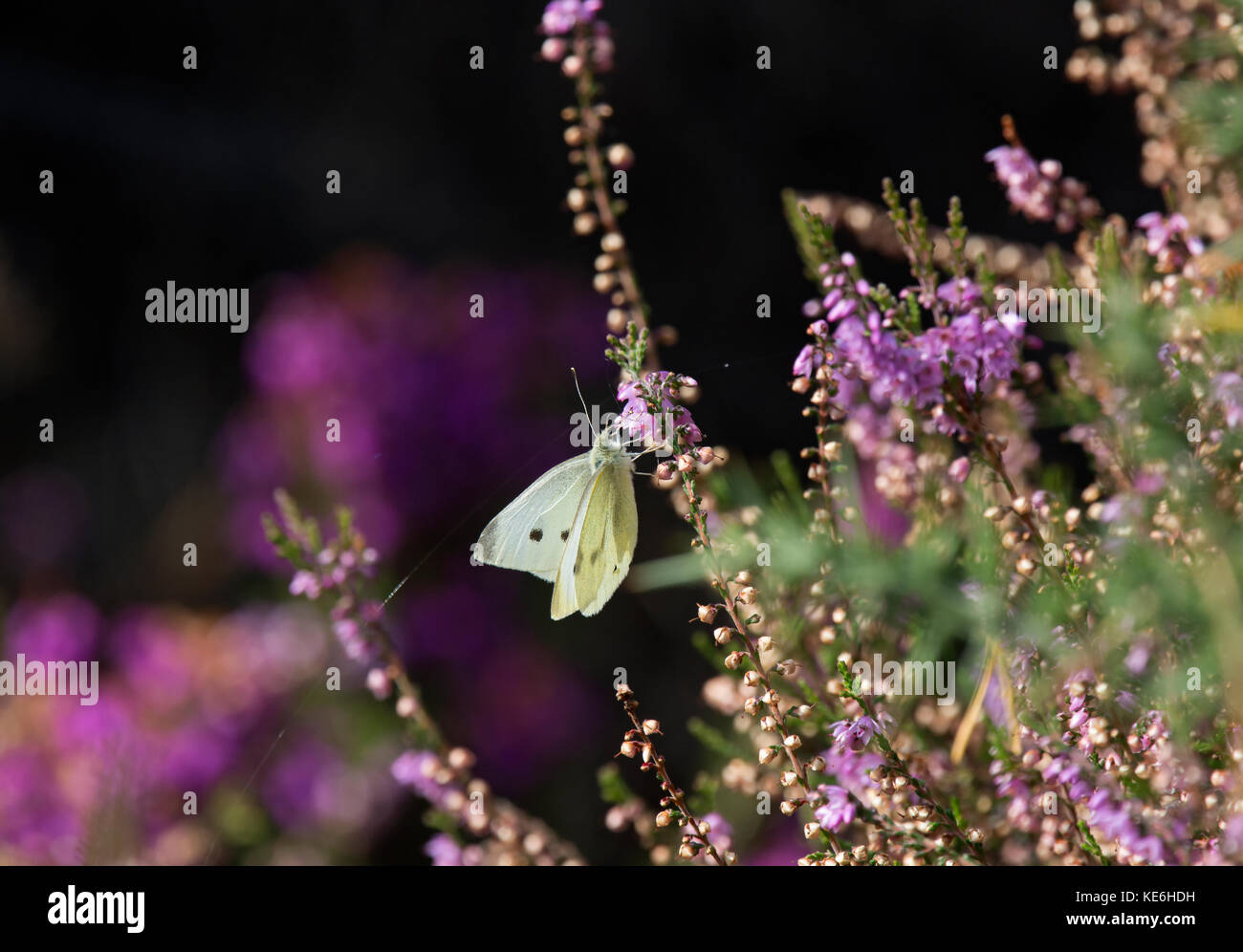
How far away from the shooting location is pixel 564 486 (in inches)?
49.5


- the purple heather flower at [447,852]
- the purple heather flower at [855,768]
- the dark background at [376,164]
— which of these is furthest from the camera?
the dark background at [376,164]

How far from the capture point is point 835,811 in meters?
0.79

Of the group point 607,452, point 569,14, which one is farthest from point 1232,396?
point 569,14

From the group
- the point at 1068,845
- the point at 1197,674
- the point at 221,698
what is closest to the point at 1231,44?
the point at 1197,674

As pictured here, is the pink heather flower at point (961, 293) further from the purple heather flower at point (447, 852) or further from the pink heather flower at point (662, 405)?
the purple heather flower at point (447, 852)

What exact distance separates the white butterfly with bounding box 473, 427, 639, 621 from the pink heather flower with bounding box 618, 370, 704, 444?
37 centimetres

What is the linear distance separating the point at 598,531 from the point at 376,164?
1895mm

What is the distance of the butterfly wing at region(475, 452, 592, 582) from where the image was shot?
4.07ft

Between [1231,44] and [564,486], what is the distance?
0.86m

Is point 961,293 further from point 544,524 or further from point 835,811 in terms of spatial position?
point 544,524

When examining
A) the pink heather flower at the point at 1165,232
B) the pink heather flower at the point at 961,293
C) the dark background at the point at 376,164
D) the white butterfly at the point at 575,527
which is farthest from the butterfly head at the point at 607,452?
the dark background at the point at 376,164

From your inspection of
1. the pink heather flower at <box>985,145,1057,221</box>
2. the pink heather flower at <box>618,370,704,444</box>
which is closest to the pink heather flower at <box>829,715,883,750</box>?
the pink heather flower at <box>618,370,704,444</box>

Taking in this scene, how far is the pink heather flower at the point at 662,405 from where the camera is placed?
2.61ft

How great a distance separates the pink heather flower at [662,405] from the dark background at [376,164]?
152 cm
